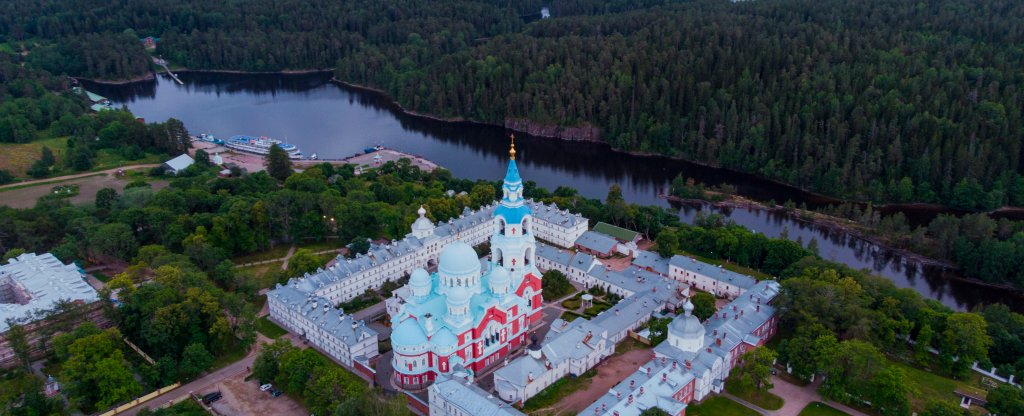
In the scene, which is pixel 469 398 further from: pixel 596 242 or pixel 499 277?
pixel 596 242

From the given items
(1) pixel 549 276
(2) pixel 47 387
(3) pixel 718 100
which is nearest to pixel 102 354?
(2) pixel 47 387

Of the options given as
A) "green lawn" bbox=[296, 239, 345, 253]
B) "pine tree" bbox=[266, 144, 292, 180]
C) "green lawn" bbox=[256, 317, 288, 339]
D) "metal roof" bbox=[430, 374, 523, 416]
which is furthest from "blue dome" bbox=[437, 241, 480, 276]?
"pine tree" bbox=[266, 144, 292, 180]

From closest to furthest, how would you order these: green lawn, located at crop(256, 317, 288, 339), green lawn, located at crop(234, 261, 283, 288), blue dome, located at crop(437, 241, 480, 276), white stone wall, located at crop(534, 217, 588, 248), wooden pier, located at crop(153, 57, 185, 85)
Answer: blue dome, located at crop(437, 241, 480, 276) < green lawn, located at crop(256, 317, 288, 339) < green lawn, located at crop(234, 261, 283, 288) < white stone wall, located at crop(534, 217, 588, 248) < wooden pier, located at crop(153, 57, 185, 85)

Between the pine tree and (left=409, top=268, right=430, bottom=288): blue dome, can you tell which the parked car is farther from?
the pine tree

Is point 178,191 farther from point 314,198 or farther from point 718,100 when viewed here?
point 718,100

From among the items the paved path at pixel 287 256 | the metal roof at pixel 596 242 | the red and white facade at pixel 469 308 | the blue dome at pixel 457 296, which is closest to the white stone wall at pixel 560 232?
the metal roof at pixel 596 242
